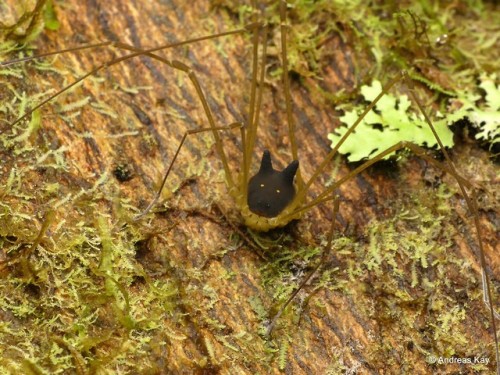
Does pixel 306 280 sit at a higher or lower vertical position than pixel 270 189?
lower

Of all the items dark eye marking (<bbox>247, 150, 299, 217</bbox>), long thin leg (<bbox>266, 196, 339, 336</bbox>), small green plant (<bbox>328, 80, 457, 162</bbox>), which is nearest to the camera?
long thin leg (<bbox>266, 196, 339, 336</bbox>)

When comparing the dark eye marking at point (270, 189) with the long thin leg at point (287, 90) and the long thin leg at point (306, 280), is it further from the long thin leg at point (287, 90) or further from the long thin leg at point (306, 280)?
the long thin leg at point (306, 280)

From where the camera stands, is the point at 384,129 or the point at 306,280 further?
the point at 384,129

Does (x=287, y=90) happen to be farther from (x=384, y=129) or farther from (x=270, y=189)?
(x=384, y=129)

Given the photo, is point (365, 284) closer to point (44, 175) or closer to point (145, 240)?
point (145, 240)

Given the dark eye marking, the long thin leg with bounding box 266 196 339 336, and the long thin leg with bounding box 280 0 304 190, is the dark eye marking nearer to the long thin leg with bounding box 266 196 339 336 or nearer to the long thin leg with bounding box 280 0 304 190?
the long thin leg with bounding box 280 0 304 190

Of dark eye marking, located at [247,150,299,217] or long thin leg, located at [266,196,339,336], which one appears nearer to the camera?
long thin leg, located at [266,196,339,336]

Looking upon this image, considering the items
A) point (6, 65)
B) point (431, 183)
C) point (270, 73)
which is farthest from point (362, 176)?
point (6, 65)

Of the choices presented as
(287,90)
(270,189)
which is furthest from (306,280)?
(287,90)

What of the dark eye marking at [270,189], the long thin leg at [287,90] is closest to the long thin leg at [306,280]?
the dark eye marking at [270,189]

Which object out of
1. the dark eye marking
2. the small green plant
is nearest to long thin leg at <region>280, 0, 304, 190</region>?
the dark eye marking

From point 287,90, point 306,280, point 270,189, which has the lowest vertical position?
point 306,280
